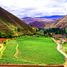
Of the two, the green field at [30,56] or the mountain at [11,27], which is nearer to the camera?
the green field at [30,56]

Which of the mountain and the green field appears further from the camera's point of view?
the mountain

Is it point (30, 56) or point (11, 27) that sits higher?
point (11, 27)

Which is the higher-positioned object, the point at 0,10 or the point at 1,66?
the point at 0,10

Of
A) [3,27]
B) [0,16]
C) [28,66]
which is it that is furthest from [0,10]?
[28,66]

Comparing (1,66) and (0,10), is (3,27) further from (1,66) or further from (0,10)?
(1,66)

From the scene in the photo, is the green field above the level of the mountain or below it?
below

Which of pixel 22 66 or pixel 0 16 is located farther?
pixel 0 16

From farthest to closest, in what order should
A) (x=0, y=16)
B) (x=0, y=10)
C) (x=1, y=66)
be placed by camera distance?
1. (x=0, y=10)
2. (x=0, y=16)
3. (x=1, y=66)

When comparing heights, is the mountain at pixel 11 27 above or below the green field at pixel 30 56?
above

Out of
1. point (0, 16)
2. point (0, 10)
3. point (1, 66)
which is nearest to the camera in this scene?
point (1, 66)

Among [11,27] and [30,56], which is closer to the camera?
[30,56]
